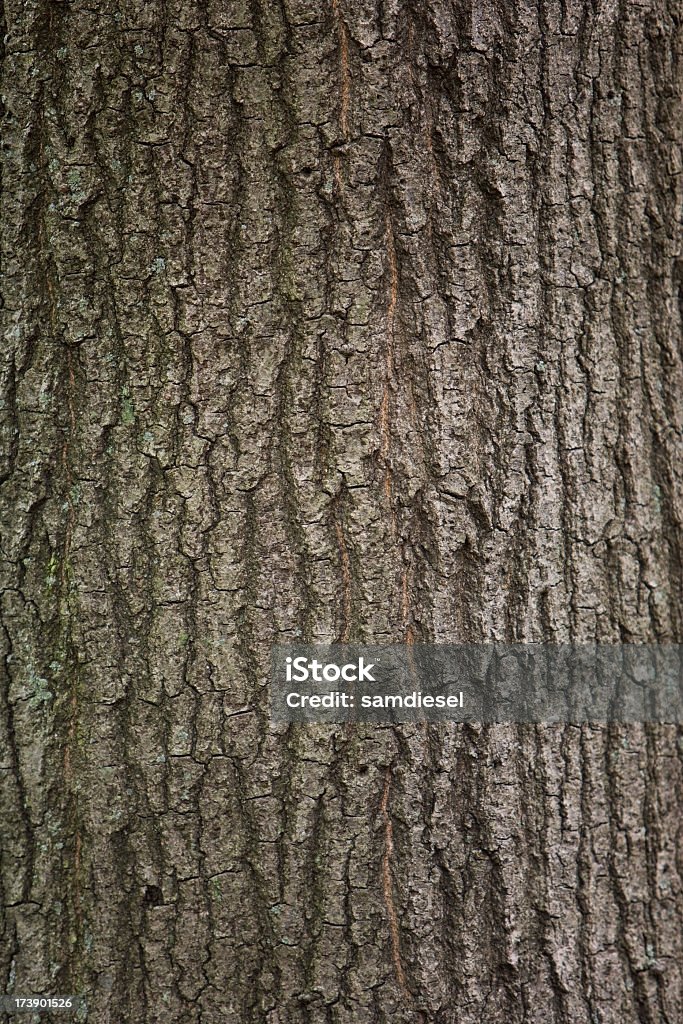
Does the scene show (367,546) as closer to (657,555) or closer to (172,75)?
(657,555)

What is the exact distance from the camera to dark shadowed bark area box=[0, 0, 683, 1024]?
1.50 m

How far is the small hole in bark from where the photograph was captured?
5.10ft

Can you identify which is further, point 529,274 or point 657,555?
point 657,555

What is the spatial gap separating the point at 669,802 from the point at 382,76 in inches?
60.0

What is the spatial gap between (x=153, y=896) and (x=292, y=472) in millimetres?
843

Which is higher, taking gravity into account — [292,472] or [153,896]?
[292,472]

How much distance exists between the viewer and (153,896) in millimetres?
1555

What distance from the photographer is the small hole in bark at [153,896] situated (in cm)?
155

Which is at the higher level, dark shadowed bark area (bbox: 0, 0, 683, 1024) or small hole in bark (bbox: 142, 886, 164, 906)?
dark shadowed bark area (bbox: 0, 0, 683, 1024)

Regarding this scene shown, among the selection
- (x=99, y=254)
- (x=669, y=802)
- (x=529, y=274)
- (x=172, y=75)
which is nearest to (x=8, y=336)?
(x=99, y=254)

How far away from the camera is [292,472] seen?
60.3 inches

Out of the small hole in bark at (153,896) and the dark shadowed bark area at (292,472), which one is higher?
the dark shadowed bark area at (292,472)

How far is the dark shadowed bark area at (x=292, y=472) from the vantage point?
1501 mm

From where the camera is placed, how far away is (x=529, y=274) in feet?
5.17
